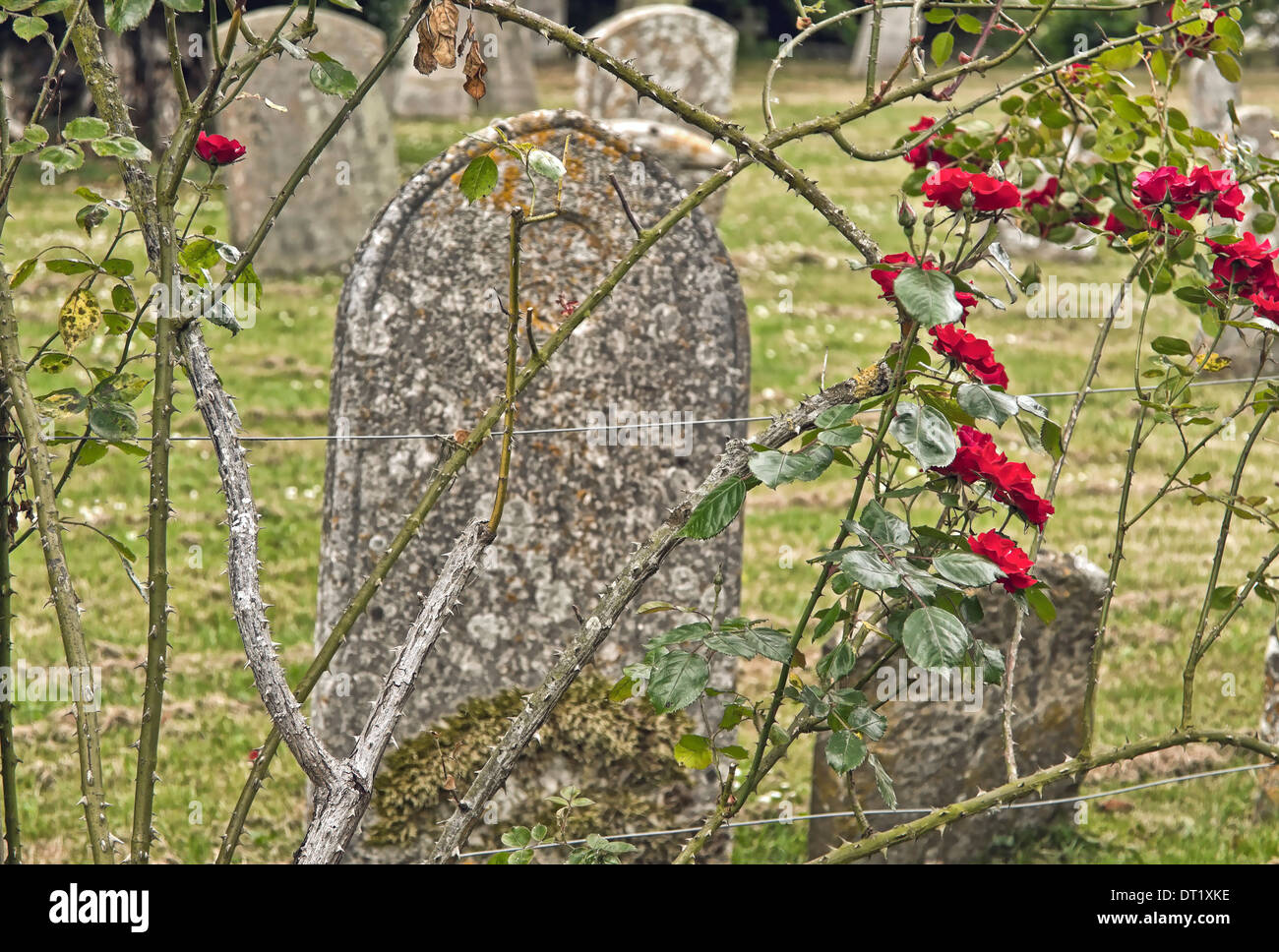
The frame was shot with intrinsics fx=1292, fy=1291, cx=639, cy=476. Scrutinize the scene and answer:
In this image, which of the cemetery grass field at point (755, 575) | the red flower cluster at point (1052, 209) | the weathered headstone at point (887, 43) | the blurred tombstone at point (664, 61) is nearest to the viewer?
the red flower cluster at point (1052, 209)

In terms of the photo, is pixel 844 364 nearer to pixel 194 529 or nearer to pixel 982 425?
pixel 982 425

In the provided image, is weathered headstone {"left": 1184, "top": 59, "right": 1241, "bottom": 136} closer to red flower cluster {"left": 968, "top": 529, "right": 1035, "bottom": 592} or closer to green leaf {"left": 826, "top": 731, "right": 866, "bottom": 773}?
red flower cluster {"left": 968, "top": 529, "right": 1035, "bottom": 592}

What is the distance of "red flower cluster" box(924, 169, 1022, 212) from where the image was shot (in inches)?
63.7

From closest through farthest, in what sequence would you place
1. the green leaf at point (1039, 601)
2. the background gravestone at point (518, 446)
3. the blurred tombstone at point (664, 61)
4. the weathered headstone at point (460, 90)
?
the green leaf at point (1039, 601), the background gravestone at point (518, 446), the blurred tombstone at point (664, 61), the weathered headstone at point (460, 90)

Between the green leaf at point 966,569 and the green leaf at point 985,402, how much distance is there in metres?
0.17

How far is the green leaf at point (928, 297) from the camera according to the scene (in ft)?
4.79

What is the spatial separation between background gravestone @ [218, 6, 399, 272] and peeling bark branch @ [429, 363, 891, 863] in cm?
773

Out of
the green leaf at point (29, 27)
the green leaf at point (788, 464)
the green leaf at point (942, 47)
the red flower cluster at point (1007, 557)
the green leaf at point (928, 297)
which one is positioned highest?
the green leaf at point (942, 47)

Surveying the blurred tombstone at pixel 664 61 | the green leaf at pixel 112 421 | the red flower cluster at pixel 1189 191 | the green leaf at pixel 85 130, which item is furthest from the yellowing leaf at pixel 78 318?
the blurred tombstone at pixel 664 61

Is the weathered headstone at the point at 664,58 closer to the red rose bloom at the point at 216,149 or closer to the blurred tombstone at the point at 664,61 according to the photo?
the blurred tombstone at the point at 664,61

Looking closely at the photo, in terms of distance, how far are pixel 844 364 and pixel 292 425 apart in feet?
11.0

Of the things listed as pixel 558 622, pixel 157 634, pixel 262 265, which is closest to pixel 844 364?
pixel 262 265

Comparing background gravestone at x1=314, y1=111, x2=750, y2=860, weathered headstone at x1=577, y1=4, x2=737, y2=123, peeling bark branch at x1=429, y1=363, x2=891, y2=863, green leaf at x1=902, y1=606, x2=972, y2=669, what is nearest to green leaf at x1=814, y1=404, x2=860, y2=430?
peeling bark branch at x1=429, y1=363, x2=891, y2=863

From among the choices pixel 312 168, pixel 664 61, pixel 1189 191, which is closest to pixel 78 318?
pixel 1189 191
